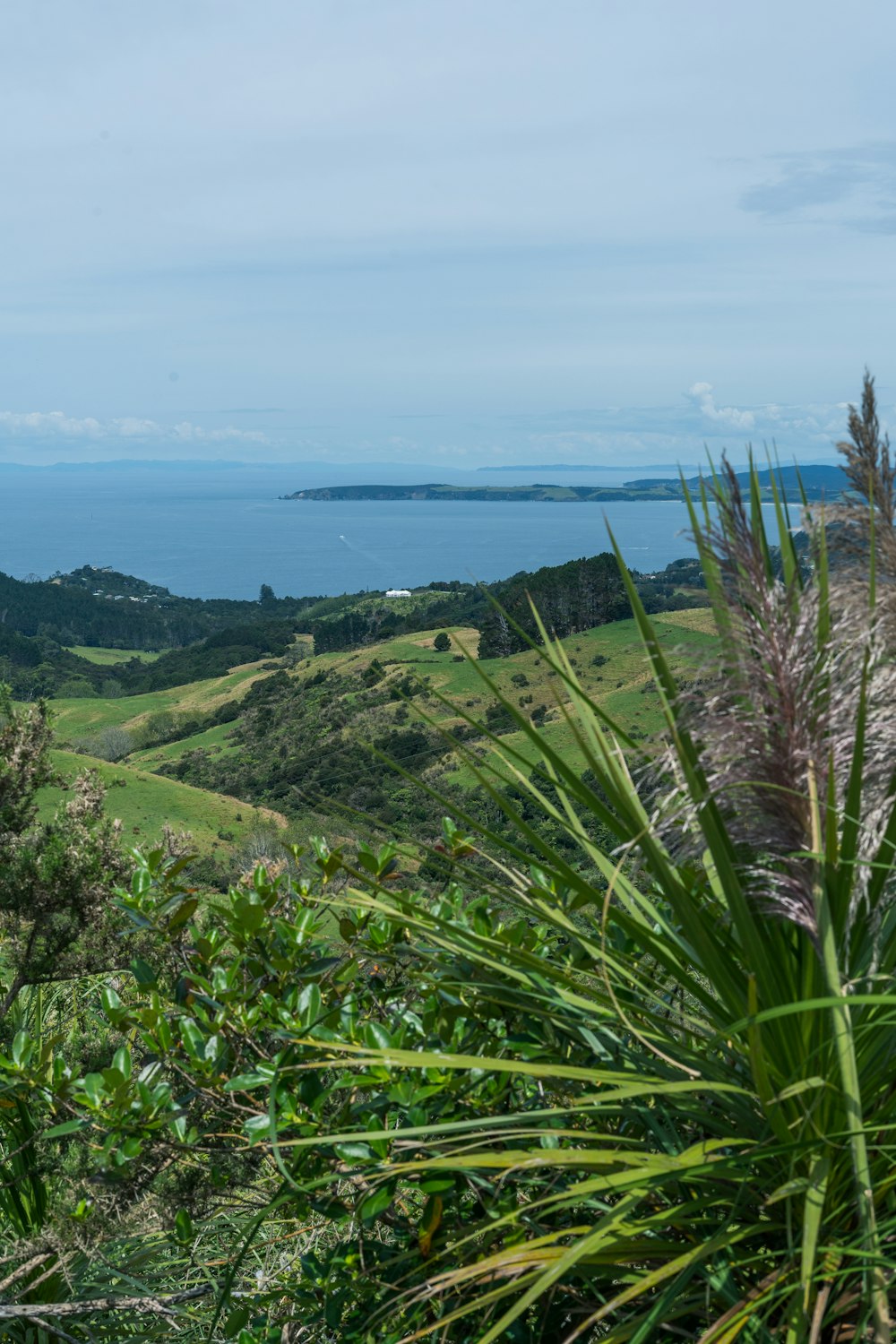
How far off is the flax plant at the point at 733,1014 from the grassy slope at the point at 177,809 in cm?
3232

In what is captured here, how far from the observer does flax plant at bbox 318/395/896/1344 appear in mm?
1392

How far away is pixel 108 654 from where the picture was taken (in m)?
107

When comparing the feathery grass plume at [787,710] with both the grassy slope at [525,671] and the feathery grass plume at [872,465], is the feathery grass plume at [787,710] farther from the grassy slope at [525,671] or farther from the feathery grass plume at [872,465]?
the grassy slope at [525,671]

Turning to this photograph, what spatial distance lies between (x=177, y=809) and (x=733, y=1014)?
3997 centimetres

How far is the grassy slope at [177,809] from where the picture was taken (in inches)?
1404

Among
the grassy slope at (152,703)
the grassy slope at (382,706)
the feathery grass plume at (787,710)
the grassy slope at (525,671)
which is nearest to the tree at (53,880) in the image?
the grassy slope at (382,706)

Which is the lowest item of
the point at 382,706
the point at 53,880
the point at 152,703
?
the point at 152,703

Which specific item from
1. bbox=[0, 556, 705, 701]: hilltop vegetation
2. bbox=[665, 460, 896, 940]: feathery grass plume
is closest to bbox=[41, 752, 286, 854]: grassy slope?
bbox=[0, 556, 705, 701]: hilltop vegetation

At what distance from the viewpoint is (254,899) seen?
8.36ft

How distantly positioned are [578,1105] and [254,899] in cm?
110

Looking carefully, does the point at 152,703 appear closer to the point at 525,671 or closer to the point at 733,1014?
the point at 525,671

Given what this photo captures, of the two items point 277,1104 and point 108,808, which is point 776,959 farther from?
point 108,808

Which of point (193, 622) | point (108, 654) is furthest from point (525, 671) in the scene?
point (193, 622)

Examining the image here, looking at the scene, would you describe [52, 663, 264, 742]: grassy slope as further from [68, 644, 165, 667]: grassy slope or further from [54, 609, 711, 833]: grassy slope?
[68, 644, 165, 667]: grassy slope
